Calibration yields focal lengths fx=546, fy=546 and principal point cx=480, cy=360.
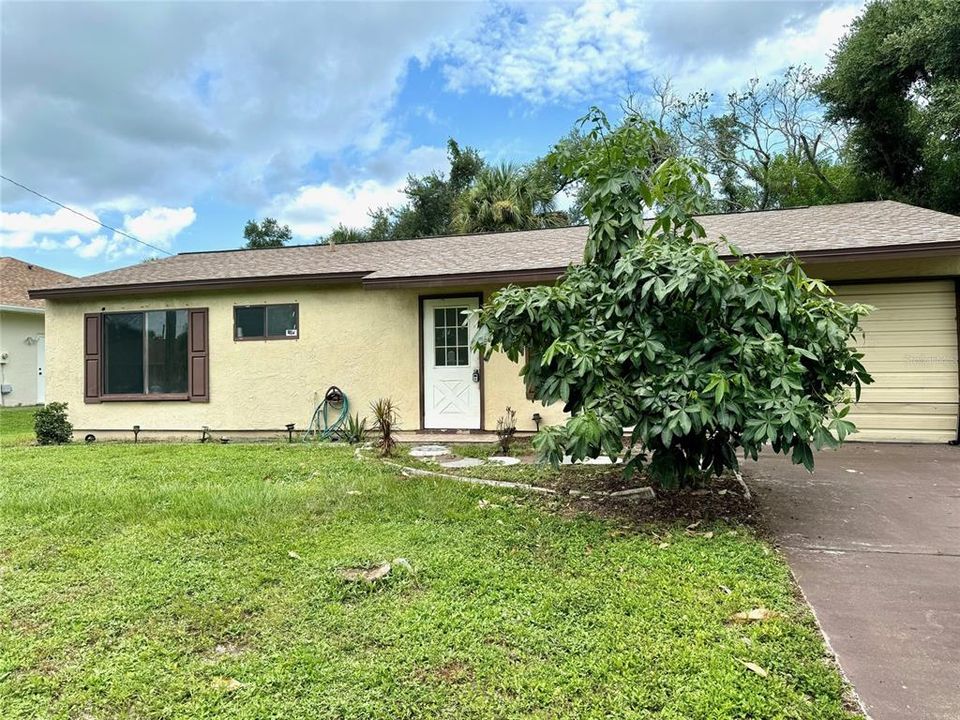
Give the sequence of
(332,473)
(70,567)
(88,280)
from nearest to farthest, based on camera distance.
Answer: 1. (70,567)
2. (332,473)
3. (88,280)

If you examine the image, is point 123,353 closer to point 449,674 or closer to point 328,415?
point 328,415

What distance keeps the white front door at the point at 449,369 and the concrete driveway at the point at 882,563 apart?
383 cm

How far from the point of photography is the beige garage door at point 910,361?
22.4ft

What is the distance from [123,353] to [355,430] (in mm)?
4260

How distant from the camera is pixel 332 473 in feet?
18.9

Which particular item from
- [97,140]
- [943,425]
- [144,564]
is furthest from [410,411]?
[97,140]

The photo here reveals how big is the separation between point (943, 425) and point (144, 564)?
866cm

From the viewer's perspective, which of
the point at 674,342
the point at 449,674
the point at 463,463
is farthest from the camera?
the point at 463,463

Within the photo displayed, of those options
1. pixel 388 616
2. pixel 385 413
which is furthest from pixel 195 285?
pixel 388 616

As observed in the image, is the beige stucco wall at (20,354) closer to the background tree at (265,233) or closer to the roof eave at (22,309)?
the roof eave at (22,309)

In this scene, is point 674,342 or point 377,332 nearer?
point 674,342

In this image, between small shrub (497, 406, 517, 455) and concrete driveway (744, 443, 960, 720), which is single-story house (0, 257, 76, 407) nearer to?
small shrub (497, 406, 517, 455)

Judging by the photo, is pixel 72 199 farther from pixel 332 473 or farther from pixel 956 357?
pixel 956 357

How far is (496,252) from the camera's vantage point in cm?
880
